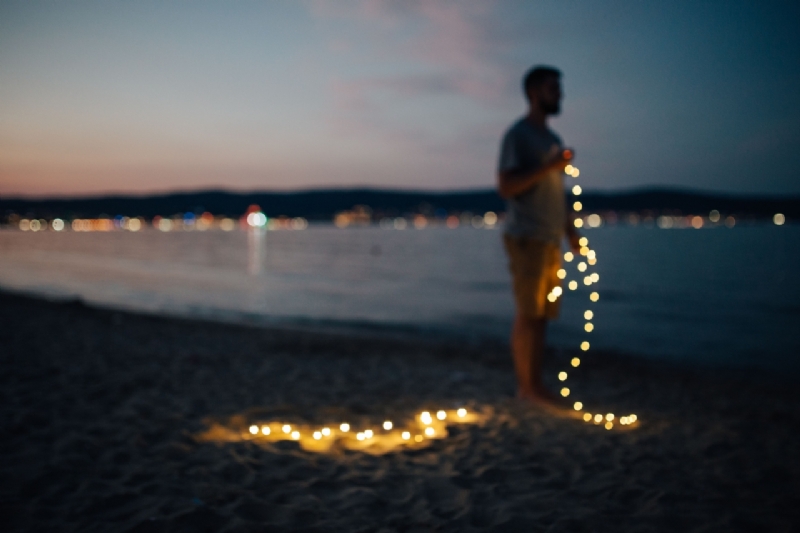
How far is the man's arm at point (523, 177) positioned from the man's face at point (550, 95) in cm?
55

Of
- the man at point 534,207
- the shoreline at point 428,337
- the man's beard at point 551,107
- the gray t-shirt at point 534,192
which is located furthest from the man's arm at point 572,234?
the shoreline at point 428,337

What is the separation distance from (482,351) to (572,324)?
5.72 meters

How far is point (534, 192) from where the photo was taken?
4.10 meters

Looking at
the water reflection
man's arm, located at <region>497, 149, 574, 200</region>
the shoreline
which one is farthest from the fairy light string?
the water reflection

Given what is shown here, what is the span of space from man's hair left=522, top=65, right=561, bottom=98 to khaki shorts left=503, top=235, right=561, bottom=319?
1270 millimetres

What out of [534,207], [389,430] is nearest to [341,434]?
[389,430]

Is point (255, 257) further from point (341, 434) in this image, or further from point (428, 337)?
point (341, 434)

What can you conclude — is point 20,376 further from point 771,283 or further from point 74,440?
point 771,283

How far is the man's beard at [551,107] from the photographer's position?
428 cm

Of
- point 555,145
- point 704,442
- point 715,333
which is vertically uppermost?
point 555,145

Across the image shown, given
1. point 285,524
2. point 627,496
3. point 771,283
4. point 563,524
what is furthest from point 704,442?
point 771,283

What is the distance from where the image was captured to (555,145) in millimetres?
4250

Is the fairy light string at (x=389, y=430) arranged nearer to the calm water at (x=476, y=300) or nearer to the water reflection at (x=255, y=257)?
the calm water at (x=476, y=300)

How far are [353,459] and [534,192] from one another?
2.35 meters
